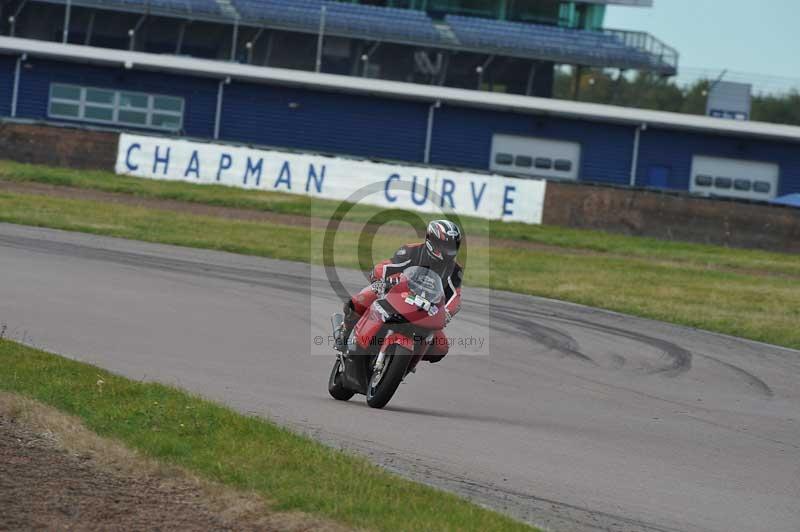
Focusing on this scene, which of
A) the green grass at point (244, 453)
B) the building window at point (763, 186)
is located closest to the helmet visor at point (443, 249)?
the green grass at point (244, 453)

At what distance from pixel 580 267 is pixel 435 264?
56.9 ft

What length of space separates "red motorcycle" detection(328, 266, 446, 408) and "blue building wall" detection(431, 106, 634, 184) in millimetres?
34768

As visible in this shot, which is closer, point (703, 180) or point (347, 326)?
point (347, 326)

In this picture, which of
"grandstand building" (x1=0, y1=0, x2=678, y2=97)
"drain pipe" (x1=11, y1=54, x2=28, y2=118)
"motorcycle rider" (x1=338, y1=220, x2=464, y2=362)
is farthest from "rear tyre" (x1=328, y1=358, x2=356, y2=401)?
"grandstand building" (x1=0, y1=0, x2=678, y2=97)

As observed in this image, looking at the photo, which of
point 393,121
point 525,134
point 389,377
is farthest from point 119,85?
point 389,377

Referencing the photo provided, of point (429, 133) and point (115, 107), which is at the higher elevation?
point (429, 133)

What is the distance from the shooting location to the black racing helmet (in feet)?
32.3

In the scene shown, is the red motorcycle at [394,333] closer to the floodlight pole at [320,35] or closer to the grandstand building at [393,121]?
the grandstand building at [393,121]

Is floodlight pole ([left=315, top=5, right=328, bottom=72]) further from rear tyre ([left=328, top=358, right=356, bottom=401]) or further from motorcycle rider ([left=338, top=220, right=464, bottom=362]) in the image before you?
motorcycle rider ([left=338, top=220, right=464, bottom=362])

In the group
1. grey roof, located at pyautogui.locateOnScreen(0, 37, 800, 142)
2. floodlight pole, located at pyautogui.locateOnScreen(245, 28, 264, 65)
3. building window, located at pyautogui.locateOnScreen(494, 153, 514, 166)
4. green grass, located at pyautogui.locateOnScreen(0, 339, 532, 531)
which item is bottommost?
green grass, located at pyautogui.locateOnScreen(0, 339, 532, 531)

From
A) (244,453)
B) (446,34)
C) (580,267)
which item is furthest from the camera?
(446,34)

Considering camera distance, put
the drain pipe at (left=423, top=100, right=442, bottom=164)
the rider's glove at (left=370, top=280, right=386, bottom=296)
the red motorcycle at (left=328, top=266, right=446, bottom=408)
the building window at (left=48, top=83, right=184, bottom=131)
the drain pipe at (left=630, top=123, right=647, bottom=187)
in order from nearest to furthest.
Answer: the red motorcycle at (left=328, top=266, right=446, bottom=408)
the rider's glove at (left=370, top=280, right=386, bottom=296)
the building window at (left=48, top=83, right=184, bottom=131)
the drain pipe at (left=423, top=100, right=442, bottom=164)
the drain pipe at (left=630, top=123, right=647, bottom=187)

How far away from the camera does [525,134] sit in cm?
4522

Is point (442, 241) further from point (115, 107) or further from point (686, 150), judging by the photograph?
point (686, 150)
